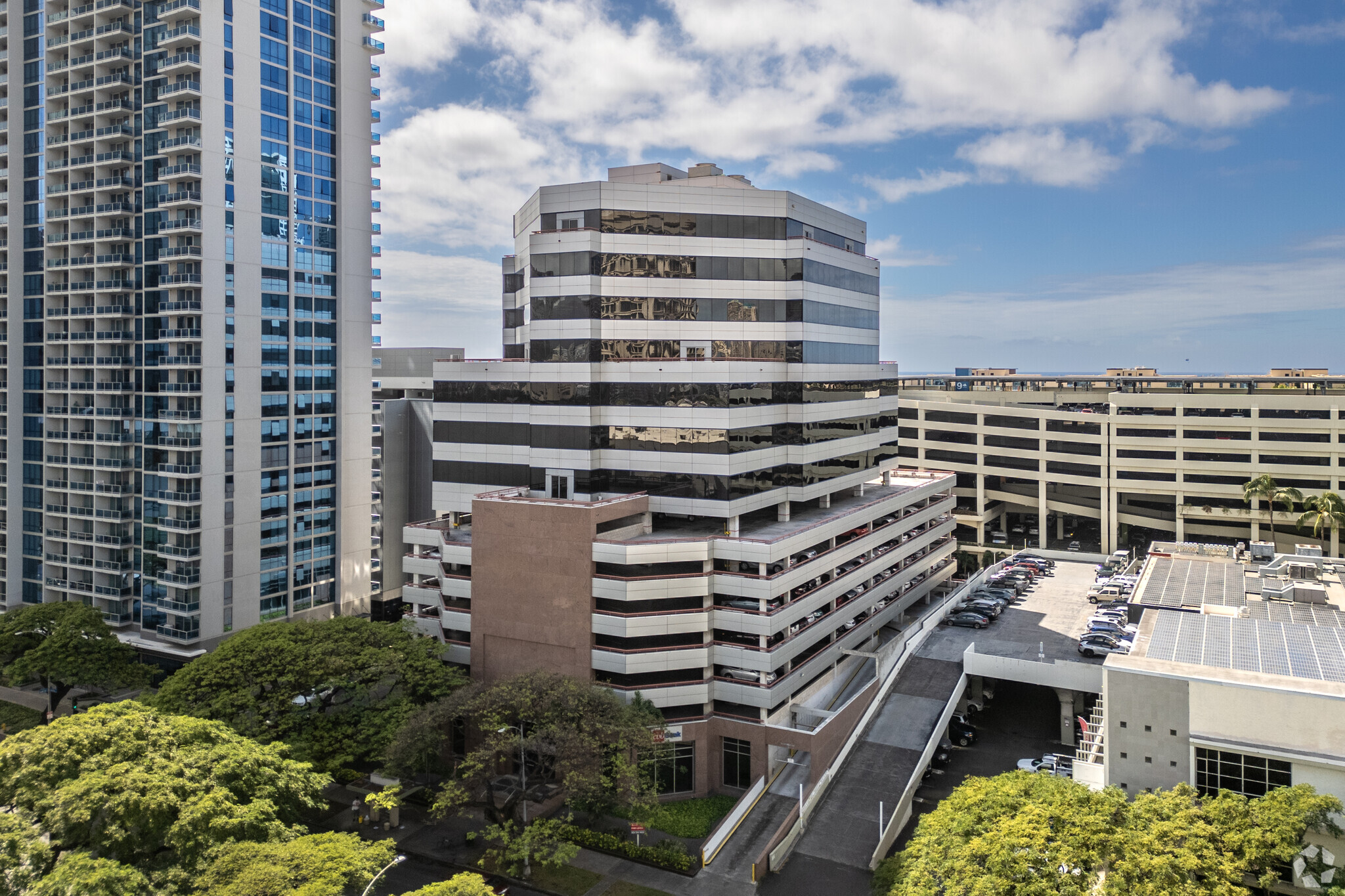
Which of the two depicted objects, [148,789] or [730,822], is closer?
[148,789]

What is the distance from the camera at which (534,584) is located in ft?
205

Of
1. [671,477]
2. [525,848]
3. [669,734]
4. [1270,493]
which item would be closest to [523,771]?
[525,848]

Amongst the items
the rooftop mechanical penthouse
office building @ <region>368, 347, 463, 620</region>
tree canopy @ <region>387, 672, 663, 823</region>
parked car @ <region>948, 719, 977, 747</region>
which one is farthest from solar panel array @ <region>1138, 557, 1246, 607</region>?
office building @ <region>368, 347, 463, 620</region>

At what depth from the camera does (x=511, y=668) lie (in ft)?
207

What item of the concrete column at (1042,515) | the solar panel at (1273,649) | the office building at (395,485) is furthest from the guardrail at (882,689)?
the office building at (395,485)

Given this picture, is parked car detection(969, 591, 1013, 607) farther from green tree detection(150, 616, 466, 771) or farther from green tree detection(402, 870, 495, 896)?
green tree detection(402, 870, 495, 896)

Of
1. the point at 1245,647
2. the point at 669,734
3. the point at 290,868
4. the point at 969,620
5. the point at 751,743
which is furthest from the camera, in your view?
the point at 969,620

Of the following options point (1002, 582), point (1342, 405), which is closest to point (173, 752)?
point (1002, 582)

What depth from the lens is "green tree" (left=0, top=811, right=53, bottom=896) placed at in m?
35.9

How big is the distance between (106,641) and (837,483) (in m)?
64.3

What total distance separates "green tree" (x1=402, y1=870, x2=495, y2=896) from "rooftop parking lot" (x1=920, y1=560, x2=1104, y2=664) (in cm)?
5235

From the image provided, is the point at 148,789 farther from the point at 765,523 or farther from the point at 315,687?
the point at 765,523

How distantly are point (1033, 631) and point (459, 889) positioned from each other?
65344mm

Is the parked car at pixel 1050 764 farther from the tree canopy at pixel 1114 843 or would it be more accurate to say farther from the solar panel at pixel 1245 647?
the tree canopy at pixel 1114 843
